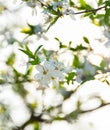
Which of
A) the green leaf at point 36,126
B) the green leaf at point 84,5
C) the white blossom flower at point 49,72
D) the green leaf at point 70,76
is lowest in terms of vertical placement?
the green leaf at point 36,126

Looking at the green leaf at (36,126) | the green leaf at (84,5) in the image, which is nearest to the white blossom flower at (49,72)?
the green leaf at (84,5)

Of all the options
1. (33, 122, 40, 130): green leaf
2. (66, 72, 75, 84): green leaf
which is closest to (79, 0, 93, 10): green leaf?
(66, 72, 75, 84): green leaf

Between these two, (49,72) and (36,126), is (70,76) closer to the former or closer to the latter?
(49,72)

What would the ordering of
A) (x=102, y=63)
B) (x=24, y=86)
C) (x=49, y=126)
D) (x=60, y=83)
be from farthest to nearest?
(x=24, y=86)
(x=49, y=126)
(x=102, y=63)
(x=60, y=83)

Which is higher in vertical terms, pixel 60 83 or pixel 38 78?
pixel 38 78

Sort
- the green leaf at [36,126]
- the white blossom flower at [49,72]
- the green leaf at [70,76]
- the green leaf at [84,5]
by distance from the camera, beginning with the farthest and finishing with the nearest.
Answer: the green leaf at [36,126], the green leaf at [84,5], the green leaf at [70,76], the white blossom flower at [49,72]

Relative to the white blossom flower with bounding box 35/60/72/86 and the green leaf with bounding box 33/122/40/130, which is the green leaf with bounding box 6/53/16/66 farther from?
the white blossom flower with bounding box 35/60/72/86

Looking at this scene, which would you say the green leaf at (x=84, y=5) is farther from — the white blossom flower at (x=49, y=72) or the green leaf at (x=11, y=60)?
the green leaf at (x=11, y=60)

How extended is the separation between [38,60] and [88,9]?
55 centimetres

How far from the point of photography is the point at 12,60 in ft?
A: 15.9

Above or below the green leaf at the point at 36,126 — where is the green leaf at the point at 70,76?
above

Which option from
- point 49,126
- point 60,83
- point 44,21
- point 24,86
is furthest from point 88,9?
point 24,86

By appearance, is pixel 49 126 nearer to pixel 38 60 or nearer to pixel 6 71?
pixel 6 71

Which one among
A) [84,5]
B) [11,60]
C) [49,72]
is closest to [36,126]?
[11,60]
